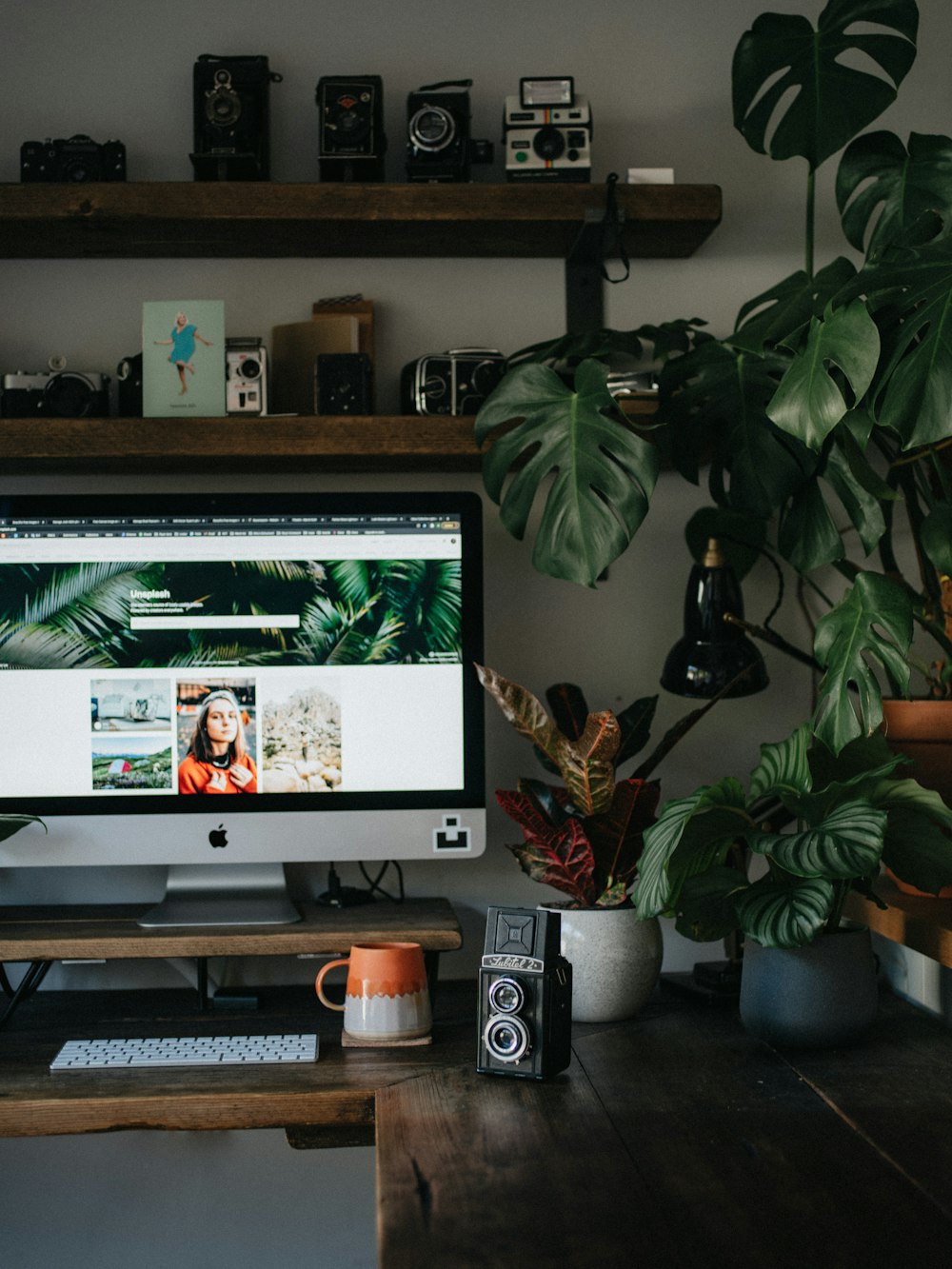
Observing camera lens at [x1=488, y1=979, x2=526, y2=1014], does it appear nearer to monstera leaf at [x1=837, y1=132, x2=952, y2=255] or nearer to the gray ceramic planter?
the gray ceramic planter

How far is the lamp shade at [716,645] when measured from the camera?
61.7 inches

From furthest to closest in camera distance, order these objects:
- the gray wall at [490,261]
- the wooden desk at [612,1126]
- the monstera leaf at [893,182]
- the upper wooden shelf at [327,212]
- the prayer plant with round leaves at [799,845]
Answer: the gray wall at [490,261], the upper wooden shelf at [327,212], the monstera leaf at [893,182], the prayer plant with round leaves at [799,845], the wooden desk at [612,1126]

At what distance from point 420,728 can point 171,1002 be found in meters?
0.50

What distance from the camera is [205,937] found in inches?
55.1

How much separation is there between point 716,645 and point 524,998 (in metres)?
0.61

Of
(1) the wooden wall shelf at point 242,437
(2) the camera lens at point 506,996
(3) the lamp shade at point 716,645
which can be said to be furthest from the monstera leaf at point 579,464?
(2) the camera lens at point 506,996

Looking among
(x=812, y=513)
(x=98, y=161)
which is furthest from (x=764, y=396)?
(x=98, y=161)

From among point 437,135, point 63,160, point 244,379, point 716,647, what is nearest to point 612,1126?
point 716,647

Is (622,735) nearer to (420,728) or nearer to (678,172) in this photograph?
(420,728)

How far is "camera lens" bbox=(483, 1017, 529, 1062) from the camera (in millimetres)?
1143

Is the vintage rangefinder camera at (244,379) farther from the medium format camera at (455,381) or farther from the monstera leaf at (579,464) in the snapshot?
the monstera leaf at (579,464)

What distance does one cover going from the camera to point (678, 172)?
178cm

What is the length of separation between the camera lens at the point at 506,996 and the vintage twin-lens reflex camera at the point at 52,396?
96 cm

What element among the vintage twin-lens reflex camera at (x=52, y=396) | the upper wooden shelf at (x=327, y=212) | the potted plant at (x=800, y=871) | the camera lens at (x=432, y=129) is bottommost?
the potted plant at (x=800, y=871)
